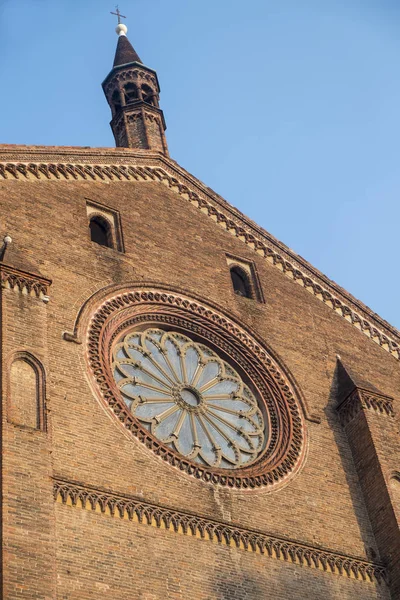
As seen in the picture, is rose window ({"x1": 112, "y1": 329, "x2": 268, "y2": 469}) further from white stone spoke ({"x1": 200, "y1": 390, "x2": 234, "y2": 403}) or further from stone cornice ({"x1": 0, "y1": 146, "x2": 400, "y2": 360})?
stone cornice ({"x1": 0, "y1": 146, "x2": 400, "y2": 360})

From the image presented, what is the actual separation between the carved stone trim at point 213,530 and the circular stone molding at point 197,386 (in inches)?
→ 42.6

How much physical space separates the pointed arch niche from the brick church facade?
0.08 ft

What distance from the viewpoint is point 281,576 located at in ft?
56.4

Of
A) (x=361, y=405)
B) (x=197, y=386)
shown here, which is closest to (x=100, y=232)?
(x=197, y=386)

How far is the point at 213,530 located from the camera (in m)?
17.0

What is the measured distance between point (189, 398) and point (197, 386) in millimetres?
409

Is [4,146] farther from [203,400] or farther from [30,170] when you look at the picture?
[203,400]

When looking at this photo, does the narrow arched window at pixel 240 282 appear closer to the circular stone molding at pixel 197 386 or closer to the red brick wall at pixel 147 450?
the red brick wall at pixel 147 450

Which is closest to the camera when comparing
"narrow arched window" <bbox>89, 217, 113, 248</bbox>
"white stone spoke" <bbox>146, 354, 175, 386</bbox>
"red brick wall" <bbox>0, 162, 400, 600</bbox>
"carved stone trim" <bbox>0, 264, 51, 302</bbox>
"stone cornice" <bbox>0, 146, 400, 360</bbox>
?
"red brick wall" <bbox>0, 162, 400, 600</bbox>

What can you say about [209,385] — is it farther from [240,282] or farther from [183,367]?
[240,282]

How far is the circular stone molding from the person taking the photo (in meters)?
18.0

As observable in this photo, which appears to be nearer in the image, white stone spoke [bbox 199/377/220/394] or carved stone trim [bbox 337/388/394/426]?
white stone spoke [bbox 199/377/220/394]

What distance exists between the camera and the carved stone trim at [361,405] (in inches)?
825

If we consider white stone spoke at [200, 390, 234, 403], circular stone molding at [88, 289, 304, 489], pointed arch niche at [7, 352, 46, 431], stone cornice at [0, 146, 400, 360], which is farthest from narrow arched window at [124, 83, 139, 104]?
pointed arch niche at [7, 352, 46, 431]
